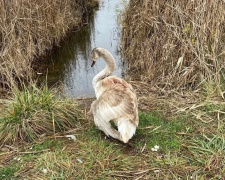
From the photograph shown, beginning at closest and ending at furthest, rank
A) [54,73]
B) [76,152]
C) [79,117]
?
[76,152] → [79,117] → [54,73]

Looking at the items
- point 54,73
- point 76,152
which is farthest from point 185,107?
point 54,73

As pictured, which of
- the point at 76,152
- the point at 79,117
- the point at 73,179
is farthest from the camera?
the point at 79,117

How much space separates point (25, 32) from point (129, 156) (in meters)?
4.78

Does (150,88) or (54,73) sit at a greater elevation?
(150,88)

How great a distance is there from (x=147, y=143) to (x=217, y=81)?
1915 millimetres

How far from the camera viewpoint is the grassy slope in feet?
13.0

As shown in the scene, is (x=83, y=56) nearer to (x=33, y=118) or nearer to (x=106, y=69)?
(x=106, y=69)

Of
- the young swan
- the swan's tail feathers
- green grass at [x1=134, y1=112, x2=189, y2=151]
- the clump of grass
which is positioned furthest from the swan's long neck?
the swan's tail feathers

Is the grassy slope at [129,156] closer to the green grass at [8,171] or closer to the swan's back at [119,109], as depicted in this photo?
the green grass at [8,171]

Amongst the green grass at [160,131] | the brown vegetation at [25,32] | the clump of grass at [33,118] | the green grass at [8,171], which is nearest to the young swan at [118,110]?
the green grass at [160,131]

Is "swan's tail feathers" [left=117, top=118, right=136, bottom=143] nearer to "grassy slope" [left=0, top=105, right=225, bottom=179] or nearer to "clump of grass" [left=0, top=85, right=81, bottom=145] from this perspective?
"grassy slope" [left=0, top=105, right=225, bottom=179]

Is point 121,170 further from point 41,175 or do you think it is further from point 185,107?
point 185,107

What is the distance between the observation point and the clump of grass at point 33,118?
465 centimetres

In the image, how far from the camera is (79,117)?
5312 millimetres
